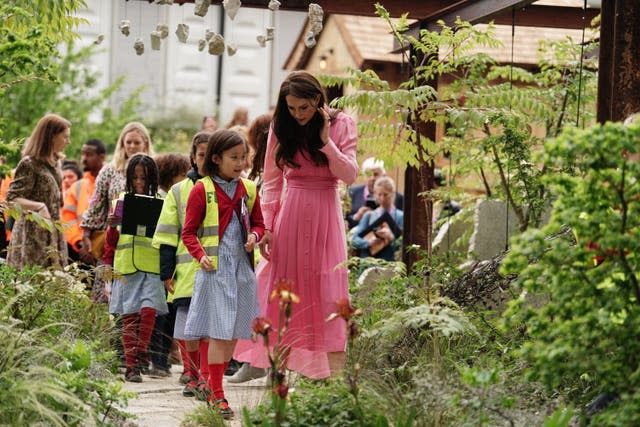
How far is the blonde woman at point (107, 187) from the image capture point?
34.9 ft

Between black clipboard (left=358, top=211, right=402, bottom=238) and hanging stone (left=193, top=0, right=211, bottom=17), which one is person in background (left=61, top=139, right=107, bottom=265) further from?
hanging stone (left=193, top=0, right=211, bottom=17)

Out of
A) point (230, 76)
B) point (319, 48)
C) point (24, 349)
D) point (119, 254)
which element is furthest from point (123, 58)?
point (24, 349)

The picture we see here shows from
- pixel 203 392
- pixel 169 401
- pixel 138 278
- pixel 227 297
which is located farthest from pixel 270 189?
pixel 138 278

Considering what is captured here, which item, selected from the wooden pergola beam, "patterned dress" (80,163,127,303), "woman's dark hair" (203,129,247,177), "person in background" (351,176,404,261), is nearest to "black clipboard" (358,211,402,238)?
"person in background" (351,176,404,261)

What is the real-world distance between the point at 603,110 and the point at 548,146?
3.05 m

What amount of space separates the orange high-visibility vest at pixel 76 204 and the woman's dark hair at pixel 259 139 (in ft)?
12.6

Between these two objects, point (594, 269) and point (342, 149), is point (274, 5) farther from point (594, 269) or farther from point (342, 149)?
point (594, 269)

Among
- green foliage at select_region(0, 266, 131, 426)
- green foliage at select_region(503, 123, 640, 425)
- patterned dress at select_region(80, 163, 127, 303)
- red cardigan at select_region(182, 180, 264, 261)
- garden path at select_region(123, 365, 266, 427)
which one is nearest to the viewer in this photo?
green foliage at select_region(503, 123, 640, 425)

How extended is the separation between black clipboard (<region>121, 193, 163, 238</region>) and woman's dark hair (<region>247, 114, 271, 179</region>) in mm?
828

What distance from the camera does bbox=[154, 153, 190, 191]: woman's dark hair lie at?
10539 mm

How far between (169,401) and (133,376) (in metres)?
1.02

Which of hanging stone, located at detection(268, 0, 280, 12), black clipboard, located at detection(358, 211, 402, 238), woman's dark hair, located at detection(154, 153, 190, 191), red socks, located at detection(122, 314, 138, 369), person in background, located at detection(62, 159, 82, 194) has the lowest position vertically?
red socks, located at detection(122, 314, 138, 369)

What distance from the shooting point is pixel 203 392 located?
23.3 feet

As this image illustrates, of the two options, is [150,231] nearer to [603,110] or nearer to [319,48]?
[603,110]
